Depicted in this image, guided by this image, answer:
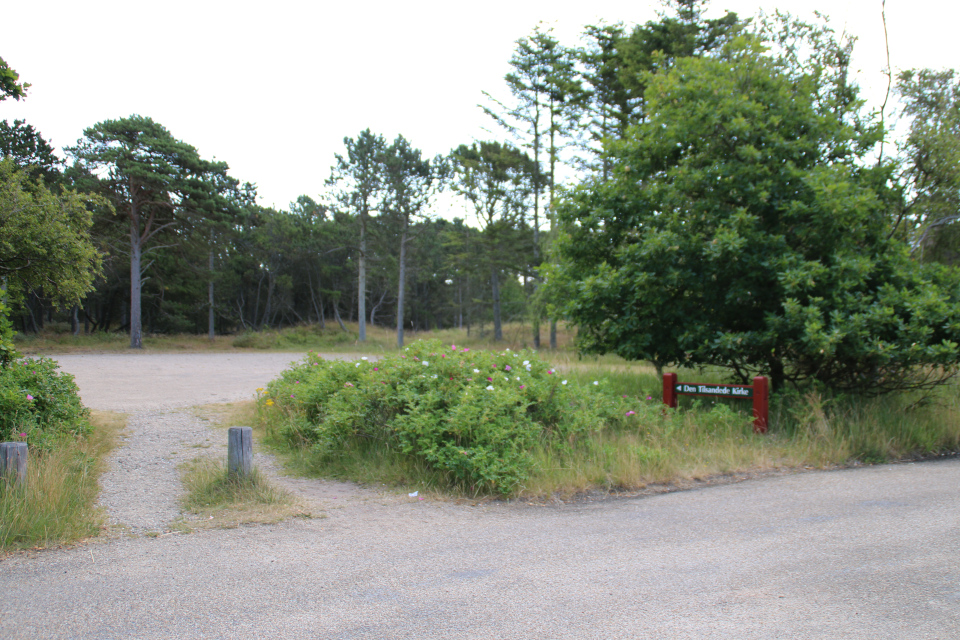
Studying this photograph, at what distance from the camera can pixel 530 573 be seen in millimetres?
3758

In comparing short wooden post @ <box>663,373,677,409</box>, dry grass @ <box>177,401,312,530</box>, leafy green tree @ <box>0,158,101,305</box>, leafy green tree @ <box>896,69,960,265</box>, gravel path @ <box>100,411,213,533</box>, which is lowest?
gravel path @ <box>100,411,213,533</box>

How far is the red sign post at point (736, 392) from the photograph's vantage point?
24.9ft

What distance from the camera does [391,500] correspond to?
5.45m

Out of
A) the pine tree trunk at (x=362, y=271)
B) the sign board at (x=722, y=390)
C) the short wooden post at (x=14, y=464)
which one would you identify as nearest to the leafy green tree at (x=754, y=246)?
the sign board at (x=722, y=390)

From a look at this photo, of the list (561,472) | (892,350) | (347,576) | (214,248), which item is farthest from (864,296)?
(214,248)

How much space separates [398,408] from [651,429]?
3146 millimetres

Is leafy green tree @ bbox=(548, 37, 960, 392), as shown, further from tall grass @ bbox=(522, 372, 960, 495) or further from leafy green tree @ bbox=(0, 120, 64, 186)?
leafy green tree @ bbox=(0, 120, 64, 186)

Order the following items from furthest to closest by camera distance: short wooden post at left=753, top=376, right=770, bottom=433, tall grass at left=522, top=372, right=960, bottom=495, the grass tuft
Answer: short wooden post at left=753, top=376, right=770, bottom=433
tall grass at left=522, top=372, right=960, bottom=495
the grass tuft

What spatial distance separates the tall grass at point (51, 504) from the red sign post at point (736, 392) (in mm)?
6665

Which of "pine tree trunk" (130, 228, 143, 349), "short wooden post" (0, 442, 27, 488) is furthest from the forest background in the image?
"short wooden post" (0, 442, 27, 488)

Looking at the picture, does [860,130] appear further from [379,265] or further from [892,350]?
[379,265]

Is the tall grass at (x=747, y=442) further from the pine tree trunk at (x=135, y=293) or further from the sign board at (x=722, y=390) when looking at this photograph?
the pine tree trunk at (x=135, y=293)

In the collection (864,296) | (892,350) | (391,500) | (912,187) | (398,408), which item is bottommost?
(391,500)

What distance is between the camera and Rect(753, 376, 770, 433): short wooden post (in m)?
7.56
